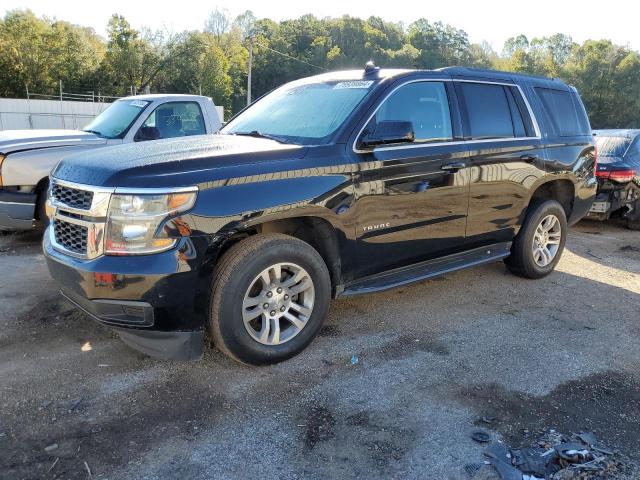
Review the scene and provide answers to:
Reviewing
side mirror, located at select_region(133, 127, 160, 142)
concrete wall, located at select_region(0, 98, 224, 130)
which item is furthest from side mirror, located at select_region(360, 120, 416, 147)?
concrete wall, located at select_region(0, 98, 224, 130)

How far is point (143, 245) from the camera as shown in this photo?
316 centimetres

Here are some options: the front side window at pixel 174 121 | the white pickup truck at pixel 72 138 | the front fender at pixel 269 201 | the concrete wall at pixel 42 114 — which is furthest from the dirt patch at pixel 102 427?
the concrete wall at pixel 42 114

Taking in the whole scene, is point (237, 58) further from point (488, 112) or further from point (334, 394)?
point (334, 394)

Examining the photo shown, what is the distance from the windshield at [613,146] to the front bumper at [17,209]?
829 centimetres

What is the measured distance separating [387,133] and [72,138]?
15.3 feet

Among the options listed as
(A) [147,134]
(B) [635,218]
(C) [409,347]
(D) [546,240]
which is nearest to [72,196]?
(C) [409,347]

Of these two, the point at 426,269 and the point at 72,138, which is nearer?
the point at 426,269

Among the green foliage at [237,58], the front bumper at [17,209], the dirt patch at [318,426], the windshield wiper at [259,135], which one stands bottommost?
the dirt patch at [318,426]

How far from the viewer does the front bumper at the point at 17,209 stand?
6.39m

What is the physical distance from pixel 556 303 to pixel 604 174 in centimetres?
402

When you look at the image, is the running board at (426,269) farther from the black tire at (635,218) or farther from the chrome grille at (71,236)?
the black tire at (635,218)

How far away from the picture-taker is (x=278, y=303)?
3.66 meters

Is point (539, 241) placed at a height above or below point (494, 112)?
below

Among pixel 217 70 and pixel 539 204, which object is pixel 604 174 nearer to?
pixel 539 204
